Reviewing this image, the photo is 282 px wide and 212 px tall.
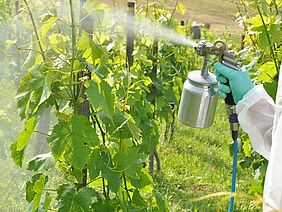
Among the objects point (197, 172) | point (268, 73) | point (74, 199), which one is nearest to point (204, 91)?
point (74, 199)

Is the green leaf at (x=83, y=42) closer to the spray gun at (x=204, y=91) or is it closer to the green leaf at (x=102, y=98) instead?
the green leaf at (x=102, y=98)

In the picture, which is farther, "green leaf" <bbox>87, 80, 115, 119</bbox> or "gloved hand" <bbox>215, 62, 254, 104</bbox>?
"gloved hand" <bbox>215, 62, 254, 104</bbox>

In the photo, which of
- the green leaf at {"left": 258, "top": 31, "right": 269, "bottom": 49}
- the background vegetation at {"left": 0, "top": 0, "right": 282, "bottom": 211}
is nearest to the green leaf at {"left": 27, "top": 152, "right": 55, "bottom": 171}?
the background vegetation at {"left": 0, "top": 0, "right": 282, "bottom": 211}

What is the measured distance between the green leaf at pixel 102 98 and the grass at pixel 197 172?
1811mm

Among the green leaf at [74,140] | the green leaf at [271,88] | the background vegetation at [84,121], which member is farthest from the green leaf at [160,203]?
the green leaf at [271,88]

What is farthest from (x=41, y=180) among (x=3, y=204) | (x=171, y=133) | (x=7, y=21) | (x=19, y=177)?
(x=7, y=21)

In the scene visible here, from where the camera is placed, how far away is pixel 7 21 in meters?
6.26

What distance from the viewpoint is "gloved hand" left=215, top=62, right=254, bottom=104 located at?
6.81 ft

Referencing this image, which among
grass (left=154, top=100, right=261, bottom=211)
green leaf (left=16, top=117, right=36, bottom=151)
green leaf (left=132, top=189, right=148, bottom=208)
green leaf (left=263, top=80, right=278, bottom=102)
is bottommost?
grass (left=154, top=100, right=261, bottom=211)

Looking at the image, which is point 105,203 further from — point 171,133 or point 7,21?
point 7,21

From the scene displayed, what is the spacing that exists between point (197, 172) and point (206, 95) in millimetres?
2504

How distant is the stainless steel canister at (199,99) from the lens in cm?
230

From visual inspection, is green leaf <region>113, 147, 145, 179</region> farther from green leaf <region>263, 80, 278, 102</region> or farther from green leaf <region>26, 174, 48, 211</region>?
green leaf <region>263, 80, 278, 102</region>

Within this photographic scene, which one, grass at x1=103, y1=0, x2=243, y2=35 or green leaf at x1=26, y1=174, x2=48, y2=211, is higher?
green leaf at x1=26, y1=174, x2=48, y2=211
